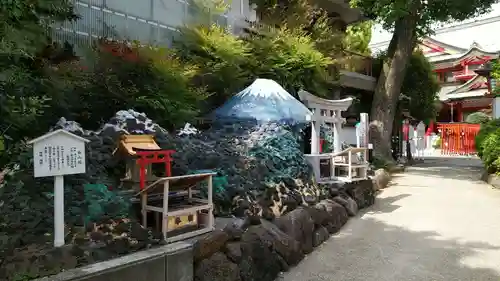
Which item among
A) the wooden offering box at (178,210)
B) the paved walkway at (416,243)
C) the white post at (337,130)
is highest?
the white post at (337,130)

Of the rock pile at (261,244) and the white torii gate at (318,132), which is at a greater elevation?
the white torii gate at (318,132)

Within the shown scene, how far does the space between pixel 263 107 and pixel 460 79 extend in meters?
26.8

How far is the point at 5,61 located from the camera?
3666 mm

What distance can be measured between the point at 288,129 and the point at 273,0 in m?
6.59

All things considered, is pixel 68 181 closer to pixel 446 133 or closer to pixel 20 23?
pixel 20 23

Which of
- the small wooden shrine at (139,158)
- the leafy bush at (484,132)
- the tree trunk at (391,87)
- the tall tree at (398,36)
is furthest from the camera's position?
the tree trunk at (391,87)

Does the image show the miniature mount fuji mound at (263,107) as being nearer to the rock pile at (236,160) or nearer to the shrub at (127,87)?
the rock pile at (236,160)

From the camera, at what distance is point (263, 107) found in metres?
7.63

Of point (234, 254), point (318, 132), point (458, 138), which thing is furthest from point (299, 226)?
point (458, 138)

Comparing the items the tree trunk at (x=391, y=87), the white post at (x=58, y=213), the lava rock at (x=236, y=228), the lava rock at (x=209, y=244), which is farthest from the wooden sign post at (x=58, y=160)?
the tree trunk at (x=391, y=87)

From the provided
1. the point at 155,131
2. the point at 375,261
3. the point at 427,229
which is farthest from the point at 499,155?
the point at 155,131

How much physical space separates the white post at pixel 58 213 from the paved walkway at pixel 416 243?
255 centimetres

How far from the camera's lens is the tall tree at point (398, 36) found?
12.5m

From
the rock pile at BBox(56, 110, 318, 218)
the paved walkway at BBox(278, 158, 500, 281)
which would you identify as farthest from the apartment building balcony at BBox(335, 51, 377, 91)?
the rock pile at BBox(56, 110, 318, 218)
